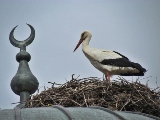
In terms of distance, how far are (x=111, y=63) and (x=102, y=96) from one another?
7.79 feet

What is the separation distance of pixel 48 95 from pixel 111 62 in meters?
2.56

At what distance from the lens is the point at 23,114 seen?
12.7 metres

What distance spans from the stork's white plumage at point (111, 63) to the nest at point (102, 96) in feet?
5.44

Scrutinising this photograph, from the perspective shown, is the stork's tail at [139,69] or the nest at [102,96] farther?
the stork's tail at [139,69]

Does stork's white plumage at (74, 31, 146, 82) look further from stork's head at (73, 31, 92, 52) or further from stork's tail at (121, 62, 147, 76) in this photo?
stork's head at (73, 31, 92, 52)

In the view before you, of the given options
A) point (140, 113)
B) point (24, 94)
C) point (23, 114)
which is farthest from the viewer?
point (24, 94)

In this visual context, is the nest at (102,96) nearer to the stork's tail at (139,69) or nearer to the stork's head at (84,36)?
the stork's tail at (139,69)

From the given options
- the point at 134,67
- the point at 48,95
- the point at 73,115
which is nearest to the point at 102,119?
the point at 73,115

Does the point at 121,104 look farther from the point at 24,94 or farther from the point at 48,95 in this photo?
the point at 24,94

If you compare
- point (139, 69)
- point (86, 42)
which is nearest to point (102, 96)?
point (139, 69)

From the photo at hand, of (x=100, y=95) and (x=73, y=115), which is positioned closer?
(x=73, y=115)

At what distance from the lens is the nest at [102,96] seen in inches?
549

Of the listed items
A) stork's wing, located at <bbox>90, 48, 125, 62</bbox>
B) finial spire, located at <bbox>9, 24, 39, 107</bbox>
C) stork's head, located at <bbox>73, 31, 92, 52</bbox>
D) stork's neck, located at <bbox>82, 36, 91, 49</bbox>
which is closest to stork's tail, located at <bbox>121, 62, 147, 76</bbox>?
stork's wing, located at <bbox>90, 48, 125, 62</bbox>

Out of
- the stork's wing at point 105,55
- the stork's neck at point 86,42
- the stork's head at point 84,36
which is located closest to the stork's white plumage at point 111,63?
the stork's wing at point 105,55
